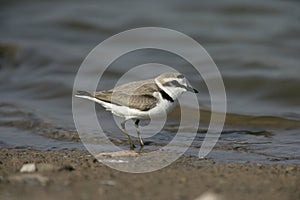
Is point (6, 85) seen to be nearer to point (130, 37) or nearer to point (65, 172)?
point (130, 37)

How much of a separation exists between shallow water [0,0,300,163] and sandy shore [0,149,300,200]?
131 cm

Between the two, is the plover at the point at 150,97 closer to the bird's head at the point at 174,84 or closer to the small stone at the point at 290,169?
the bird's head at the point at 174,84

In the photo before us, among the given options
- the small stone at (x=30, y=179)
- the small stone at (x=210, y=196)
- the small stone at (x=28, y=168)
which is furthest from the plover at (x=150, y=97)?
the small stone at (x=210, y=196)

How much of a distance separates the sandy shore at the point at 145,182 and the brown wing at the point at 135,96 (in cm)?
107

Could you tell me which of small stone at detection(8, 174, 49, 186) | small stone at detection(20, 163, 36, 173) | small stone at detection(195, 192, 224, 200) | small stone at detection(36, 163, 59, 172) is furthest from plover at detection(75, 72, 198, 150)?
small stone at detection(195, 192, 224, 200)

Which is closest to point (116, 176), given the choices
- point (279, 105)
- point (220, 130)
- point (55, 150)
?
point (55, 150)

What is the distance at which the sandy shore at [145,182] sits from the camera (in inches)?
200

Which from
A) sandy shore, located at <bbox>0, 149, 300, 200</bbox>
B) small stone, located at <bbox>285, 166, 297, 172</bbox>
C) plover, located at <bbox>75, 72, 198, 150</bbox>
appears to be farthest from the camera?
plover, located at <bbox>75, 72, 198, 150</bbox>

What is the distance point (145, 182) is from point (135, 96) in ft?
6.76

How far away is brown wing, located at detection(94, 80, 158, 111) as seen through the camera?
7293mm

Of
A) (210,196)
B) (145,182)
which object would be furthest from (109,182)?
(210,196)

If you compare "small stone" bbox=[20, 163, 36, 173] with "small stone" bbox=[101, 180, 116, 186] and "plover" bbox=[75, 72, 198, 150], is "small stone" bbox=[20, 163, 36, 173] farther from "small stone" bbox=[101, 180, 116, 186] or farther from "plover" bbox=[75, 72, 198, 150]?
"plover" bbox=[75, 72, 198, 150]

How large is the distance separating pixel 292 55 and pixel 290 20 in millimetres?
2138

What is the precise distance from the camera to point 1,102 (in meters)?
11.1
